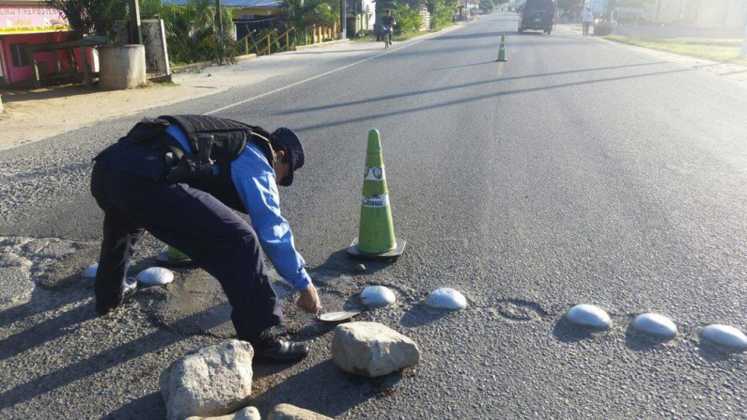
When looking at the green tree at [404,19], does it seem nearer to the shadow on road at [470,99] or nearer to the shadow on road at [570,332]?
the shadow on road at [470,99]

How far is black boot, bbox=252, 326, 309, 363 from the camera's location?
2.79 m

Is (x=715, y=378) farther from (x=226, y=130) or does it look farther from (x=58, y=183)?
(x=58, y=183)

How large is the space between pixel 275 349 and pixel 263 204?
71 centimetres

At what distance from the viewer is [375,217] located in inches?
157

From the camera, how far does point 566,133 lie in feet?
26.3

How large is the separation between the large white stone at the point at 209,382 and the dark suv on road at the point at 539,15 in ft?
136

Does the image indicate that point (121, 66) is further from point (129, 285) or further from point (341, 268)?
point (341, 268)

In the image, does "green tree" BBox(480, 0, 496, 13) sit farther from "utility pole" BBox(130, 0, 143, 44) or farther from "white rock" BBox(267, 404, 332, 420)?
"white rock" BBox(267, 404, 332, 420)

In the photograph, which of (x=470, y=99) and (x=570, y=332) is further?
(x=470, y=99)

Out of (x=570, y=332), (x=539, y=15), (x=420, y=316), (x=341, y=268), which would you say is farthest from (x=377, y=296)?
(x=539, y=15)

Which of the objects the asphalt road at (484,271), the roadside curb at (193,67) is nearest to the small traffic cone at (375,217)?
the asphalt road at (484,271)

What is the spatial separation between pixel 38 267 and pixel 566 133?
6395 mm

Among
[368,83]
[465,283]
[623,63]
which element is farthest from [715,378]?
[623,63]

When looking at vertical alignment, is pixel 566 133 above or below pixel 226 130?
Result: below
